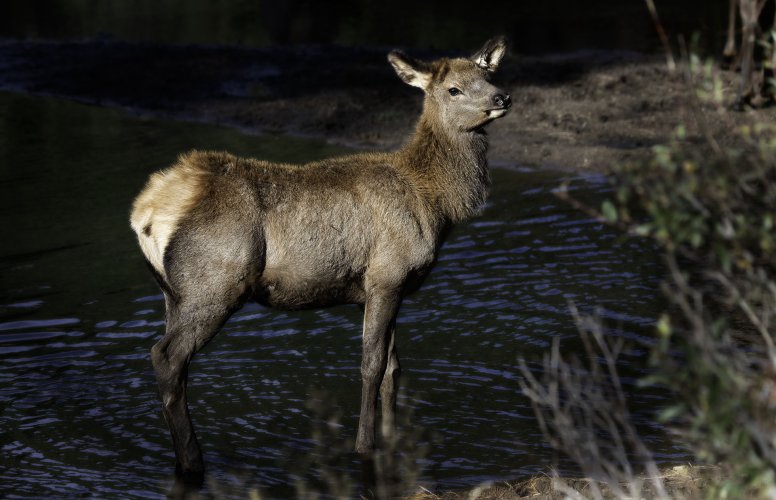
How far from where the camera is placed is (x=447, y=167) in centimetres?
791

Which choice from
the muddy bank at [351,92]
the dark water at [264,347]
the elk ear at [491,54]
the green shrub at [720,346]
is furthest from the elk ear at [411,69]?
the muddy bank at [351,92]

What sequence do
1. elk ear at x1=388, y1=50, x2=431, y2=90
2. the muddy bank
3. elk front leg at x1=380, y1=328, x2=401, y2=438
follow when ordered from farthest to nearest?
the muddy bank, elk ear at x1=388, y1=50, x2=431, y2=90, elk front leg at x1=380, y1=328, x2=401, y2=438

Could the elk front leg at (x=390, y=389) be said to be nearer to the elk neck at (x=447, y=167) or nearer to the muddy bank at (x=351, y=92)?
the elk neck at (x=447, y=167)

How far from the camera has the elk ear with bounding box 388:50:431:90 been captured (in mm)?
8125

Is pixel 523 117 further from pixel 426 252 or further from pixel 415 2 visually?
pixel 415 2

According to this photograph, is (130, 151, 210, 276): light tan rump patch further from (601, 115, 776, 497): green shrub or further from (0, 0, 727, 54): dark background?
(0, 0, 727, 54): dark background

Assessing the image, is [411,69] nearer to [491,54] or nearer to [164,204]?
[491,54]

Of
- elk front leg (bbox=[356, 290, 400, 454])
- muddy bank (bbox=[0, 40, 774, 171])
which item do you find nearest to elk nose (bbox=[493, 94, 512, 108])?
elk front leg (bbox=[356, 290, 400, 454])

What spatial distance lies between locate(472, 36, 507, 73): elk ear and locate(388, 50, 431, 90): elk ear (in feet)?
1.42

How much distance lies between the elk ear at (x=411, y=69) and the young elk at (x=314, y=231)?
0.50ft

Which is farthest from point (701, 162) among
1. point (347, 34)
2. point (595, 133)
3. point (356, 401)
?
point (347, 34)

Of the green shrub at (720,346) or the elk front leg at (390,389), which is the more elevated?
the green shrub at (720,346)

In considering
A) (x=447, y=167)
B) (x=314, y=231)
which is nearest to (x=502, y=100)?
(x=447, y=167)

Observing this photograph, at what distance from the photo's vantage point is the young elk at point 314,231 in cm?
693
